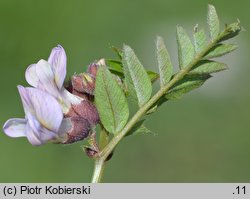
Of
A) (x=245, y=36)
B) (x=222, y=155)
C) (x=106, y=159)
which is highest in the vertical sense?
(x=106, y=159)

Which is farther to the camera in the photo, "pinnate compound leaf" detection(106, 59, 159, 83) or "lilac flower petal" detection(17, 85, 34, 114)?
"pinnate compound leaf" detection(106, 59, 159, 83)

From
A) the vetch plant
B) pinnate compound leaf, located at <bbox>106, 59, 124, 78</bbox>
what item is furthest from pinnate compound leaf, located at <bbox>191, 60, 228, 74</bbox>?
pinnate compound leaf, located at <bbox>106, 59, 124, 78</bbox>

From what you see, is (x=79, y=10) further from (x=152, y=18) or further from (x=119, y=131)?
(x=119, y=131)

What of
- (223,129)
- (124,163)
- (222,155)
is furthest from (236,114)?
(124,163)

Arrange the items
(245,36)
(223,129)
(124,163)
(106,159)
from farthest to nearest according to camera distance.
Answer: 1. (245,36)
2. (223,129)
3. (124,163)
4. (106,159)

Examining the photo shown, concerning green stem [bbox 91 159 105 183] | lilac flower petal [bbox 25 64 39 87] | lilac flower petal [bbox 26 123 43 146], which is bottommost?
green stem [bbox 91 159 105 183]

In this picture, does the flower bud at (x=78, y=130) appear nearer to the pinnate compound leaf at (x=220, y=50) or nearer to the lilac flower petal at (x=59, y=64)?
the lilac flower petal at (x=59, y=64)

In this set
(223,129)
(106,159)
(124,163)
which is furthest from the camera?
(223,129)

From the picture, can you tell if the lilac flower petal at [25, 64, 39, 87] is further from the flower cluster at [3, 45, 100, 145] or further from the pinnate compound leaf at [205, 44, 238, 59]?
the pinnate compound leaf at [205, 44, 238, 59]
